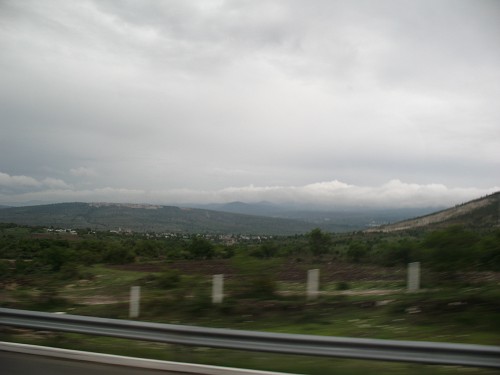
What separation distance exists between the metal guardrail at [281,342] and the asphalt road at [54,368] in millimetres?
545

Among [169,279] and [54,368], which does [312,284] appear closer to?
[169,279]

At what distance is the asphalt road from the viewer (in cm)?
566

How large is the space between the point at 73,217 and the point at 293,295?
71.6 m


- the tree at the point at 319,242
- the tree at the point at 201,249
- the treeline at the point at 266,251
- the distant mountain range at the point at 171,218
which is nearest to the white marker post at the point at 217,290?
the treeline at the point at 266,251

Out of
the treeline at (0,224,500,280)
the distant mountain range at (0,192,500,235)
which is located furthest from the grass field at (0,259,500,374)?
the distant mountain range at (0,192,500,235)

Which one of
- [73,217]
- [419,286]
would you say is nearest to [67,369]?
[419,286]

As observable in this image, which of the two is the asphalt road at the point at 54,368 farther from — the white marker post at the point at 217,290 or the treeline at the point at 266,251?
the treeline at the point at 266,251

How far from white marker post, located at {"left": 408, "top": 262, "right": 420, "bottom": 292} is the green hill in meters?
57.0

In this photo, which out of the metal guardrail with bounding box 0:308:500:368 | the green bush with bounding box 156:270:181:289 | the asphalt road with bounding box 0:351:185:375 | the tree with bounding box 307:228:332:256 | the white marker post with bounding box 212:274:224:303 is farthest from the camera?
the tree with bounding box 307:228:332:256

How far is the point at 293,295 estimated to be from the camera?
1163cm

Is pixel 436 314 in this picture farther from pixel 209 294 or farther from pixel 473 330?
pixel 209 294


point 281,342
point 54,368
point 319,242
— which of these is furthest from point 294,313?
point 319,242

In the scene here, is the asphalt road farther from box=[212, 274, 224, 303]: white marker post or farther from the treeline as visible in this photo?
the treeline

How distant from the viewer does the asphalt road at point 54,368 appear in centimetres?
566
